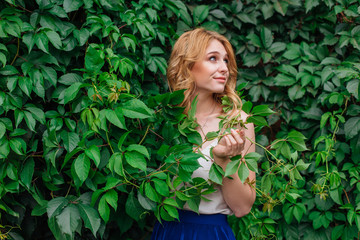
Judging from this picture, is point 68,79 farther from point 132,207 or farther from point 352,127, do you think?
point 352,127

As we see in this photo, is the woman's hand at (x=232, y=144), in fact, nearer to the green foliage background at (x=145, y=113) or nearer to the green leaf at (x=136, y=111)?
the green foliage background at (x=145, y=113)

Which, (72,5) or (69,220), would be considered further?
(72,5)

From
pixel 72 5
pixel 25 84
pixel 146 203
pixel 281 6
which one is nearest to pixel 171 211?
pixel 146 203

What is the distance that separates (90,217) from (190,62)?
2.66 feet

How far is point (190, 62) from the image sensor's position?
1677 millimetres

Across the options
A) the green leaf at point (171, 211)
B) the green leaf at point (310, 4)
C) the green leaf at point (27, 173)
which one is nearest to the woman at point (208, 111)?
the green leaf at point (171, 211)

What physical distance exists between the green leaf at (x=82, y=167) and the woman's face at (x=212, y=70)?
2.12ft

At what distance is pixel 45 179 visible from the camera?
154 centimetres

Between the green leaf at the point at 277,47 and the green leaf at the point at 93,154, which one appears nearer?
the green leaf at the point at 93,154

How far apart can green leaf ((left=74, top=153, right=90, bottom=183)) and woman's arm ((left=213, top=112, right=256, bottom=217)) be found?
48 cm

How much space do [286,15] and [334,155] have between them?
0.98m

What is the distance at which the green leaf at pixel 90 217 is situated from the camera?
1379 mm

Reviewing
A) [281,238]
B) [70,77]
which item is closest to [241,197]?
[281,238]

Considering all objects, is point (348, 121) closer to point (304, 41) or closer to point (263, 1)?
point (304, 41)
